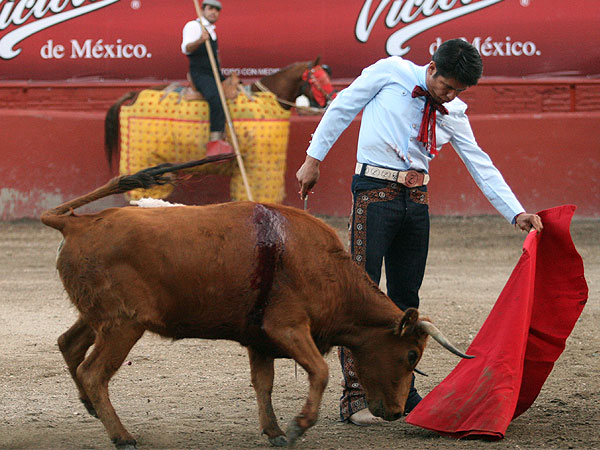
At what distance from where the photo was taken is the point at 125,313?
3.98m

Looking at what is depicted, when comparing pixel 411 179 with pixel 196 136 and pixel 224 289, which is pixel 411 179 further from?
pixel 196 136

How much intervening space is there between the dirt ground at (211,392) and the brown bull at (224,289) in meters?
0.35

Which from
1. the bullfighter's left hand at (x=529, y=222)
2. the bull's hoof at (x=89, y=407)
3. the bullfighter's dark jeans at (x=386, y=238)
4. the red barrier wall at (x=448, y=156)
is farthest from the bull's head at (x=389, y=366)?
the red barrier wall at (x=448, y=156)

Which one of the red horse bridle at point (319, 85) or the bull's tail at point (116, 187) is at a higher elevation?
the red horse bridle at point (319, 85)

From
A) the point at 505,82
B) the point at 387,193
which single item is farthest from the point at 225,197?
the point at 387,193

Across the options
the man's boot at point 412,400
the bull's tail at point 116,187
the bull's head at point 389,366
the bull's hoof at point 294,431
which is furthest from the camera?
the man's boot at point 412,400

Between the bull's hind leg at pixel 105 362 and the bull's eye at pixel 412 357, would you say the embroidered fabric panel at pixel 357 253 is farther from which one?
the bull's hind leg at pixel 105 362

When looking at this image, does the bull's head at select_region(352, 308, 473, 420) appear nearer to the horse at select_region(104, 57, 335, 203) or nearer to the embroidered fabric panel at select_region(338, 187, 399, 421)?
the embroidered fabric panel at select_region(338, 187, 399, 421)

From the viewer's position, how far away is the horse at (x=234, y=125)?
1085cm

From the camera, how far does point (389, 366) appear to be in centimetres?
433

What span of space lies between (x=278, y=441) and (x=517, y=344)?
45.2 inches

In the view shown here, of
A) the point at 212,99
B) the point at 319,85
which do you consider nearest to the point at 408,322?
the point at 212,99

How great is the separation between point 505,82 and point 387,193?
25.7ft

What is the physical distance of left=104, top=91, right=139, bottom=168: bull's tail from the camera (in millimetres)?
11242
